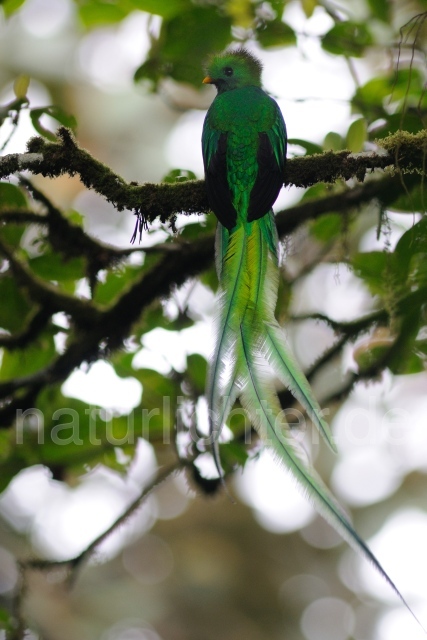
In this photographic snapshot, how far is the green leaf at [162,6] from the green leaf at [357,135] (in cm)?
79

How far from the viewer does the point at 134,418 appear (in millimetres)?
2455

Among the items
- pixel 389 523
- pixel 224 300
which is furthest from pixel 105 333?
pixel 389 523

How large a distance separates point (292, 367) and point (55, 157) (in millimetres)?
711

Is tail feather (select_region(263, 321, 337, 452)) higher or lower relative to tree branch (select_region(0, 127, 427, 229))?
lower

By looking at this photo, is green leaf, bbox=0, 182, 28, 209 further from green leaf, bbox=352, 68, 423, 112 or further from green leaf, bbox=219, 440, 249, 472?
green leaf, bbox=352, 68, 423, 112

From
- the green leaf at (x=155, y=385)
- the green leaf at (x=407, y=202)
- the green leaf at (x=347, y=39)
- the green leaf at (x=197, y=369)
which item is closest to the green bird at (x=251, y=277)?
the green leaf at (x=407, y=202)

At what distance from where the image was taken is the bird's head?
77.7 inches

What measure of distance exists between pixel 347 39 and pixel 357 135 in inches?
28.9

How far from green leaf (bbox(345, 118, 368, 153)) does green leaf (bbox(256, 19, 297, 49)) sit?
657mm

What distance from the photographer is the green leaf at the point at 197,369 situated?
2.34 m

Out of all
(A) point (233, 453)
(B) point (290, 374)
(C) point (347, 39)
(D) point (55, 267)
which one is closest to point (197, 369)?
(A) point (233, 453)

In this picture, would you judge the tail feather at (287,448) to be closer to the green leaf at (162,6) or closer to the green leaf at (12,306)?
the green leaf at (12,306)

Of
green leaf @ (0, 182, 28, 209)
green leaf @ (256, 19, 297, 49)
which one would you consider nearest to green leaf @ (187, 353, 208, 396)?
green leaf @ (0, 182, 28, 209)

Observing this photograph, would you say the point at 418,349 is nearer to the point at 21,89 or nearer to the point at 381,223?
the point at 381,223
